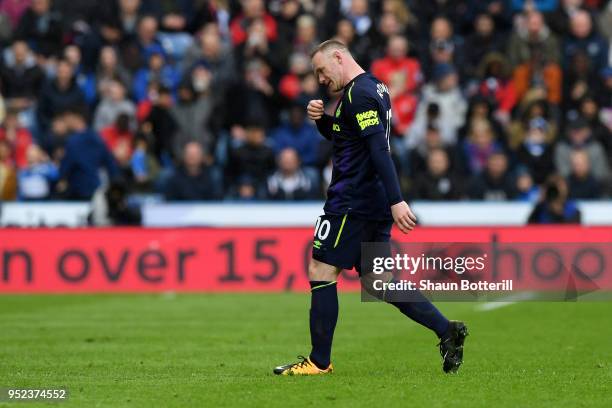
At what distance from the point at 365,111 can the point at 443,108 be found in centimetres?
1310

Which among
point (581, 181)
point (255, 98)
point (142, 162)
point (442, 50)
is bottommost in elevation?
point (581, 181)

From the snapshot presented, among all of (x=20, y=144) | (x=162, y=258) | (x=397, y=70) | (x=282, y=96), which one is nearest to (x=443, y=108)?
(x=397, y=70)

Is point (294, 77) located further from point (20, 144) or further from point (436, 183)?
point (20, 144)

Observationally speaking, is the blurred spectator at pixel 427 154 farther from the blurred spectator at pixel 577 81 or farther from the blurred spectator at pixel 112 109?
the blurred spectator at pixel 112 109

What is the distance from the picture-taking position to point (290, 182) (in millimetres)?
21078

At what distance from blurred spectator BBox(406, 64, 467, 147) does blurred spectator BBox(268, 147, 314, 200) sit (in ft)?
6.31

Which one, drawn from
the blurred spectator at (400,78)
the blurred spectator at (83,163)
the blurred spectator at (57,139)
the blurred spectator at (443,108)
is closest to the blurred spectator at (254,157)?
the blurred spectator at (83,163)

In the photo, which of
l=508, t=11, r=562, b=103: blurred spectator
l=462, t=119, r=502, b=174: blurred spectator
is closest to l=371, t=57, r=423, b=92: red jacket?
l=462, t=119, r=502, b=174: blurred spectator

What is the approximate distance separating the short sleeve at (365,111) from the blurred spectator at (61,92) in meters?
13.8

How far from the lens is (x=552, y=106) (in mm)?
22422

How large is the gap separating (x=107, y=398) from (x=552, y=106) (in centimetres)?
1518

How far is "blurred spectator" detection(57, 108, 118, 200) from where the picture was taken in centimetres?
2083

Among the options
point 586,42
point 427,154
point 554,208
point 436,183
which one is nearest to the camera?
point 554,208

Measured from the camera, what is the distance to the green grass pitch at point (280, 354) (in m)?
8.46
